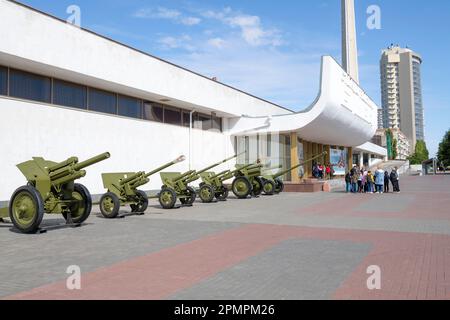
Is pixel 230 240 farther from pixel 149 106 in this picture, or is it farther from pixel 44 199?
pixel 149 106

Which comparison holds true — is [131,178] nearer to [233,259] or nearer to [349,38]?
[233,259]

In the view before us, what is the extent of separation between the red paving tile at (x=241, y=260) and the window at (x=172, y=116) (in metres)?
→ 16.4

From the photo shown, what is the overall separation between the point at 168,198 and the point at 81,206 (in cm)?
529

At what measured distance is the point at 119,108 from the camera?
70.8 feet

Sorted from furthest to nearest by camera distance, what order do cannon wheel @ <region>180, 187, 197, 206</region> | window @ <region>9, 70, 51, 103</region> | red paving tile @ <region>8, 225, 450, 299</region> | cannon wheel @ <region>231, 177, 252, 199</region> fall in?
cannon wheel @ <region>231, 177, 252, 199</region> → cannon wheel @ <region>180, 187, 197, 206</region> → window @ <region>9, 70, 51, 103</region> → red paving tile @ <region>8, 225, 450, 299</region>

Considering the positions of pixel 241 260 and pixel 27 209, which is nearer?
pixel 241 260

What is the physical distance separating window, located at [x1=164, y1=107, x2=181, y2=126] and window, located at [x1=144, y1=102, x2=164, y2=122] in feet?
1.31

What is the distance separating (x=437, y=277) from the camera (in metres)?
5.73

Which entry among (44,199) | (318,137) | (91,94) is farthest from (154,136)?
(318,137)

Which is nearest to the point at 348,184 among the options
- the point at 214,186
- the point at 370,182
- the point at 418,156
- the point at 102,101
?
the point at 370,182

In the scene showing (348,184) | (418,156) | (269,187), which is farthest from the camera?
(418,156)

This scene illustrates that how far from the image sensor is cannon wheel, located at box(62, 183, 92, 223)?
1120cm

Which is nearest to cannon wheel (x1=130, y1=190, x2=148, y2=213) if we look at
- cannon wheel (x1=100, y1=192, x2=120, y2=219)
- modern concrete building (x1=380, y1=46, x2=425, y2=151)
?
cannon wheel (x1=100, y1=192, x2=120, y2=219)

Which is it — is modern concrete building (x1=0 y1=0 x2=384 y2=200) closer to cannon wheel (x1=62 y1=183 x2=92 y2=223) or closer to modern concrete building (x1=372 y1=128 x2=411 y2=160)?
cannon wheel (x1=62 y1=183 x2=92 y2=223)
